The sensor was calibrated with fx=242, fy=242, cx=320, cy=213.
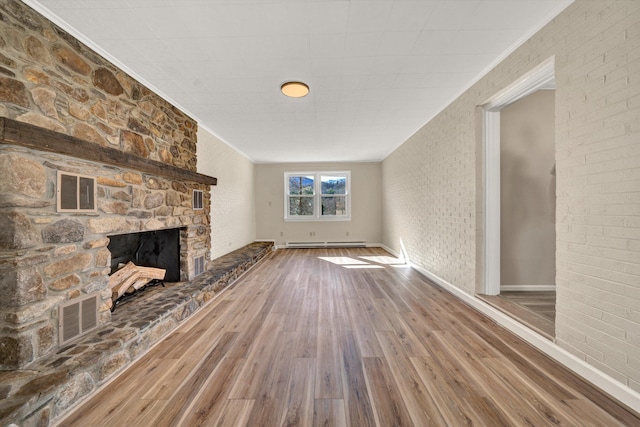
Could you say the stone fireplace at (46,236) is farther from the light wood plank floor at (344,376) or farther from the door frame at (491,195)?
the door frame at (491,195)

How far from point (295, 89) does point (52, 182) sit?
2.20 m

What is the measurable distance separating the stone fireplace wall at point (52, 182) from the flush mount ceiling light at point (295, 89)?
59.1 inches

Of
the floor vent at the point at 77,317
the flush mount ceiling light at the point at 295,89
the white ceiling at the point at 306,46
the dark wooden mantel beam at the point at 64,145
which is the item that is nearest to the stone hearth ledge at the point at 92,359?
the floor vent at the point at 77,317

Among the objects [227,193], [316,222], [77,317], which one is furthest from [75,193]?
[316,222]

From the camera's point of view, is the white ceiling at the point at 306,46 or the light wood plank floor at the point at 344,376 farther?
the white ceiling at the point at 306,46

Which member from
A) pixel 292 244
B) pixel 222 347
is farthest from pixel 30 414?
pixel 292 244

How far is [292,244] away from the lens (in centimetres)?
719

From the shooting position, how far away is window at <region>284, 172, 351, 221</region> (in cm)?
726

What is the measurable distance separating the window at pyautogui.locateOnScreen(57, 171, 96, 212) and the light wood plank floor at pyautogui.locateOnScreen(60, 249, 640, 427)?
→ 1217mm

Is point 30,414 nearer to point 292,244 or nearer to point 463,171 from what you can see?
point 463,171

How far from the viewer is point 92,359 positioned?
4.83 feet

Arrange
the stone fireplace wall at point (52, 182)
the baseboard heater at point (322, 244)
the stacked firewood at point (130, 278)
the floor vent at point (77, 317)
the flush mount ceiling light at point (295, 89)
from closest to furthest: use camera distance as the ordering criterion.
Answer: the stone fireplace wall at point (52, 182) → the floor vent at point (77, 317) → the stacked firewood at point (130, 278) → the flush mount ceiling light at point (295, 89) → the baseboard heater at point (322, 244)

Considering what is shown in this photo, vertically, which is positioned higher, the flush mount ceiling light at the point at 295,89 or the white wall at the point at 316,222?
the flush mount ceiling light at the point at 295,89

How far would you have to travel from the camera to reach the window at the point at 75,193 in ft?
5.42
